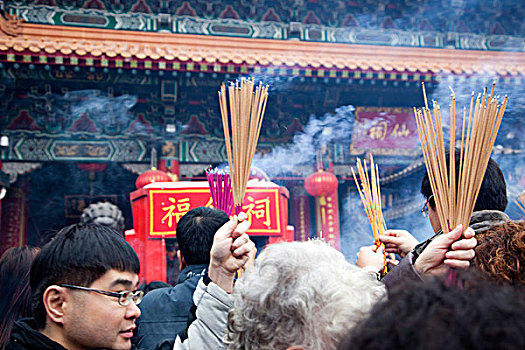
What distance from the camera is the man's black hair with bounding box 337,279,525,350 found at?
1.47 feet

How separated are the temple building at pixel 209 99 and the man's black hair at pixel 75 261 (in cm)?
362

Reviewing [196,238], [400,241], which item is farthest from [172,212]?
[400,241]

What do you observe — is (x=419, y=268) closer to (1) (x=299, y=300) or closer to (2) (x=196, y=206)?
(1) (x=299, y=300)

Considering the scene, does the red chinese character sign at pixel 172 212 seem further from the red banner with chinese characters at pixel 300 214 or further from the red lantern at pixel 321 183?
the red banner with chinese characters at pixel 300 214

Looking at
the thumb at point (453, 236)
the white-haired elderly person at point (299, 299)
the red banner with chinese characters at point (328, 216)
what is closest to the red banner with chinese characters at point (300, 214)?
the red banner with chinese characters at point (328, 216)

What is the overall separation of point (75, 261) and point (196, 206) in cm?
272

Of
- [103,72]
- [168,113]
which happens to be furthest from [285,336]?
[168,113]

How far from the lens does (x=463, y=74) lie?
518 cm

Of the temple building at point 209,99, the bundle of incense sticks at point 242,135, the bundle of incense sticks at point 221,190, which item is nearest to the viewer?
the bundle of incense sticks at point 242,135

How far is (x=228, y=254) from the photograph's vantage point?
A: 1.18 m

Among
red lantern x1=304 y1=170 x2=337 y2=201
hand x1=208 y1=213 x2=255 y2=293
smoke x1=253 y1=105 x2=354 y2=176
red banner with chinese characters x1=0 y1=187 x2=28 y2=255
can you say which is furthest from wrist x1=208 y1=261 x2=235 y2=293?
red banner with chinese characters x1=0 y1=187 x2=28 y2=255

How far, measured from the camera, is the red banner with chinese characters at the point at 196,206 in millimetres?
3771

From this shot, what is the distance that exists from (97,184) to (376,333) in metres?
5.39

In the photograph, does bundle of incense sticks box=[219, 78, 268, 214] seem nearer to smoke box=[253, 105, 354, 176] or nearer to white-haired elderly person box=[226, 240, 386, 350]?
white-haired elderly person box=[226, 240, 386, 350]
